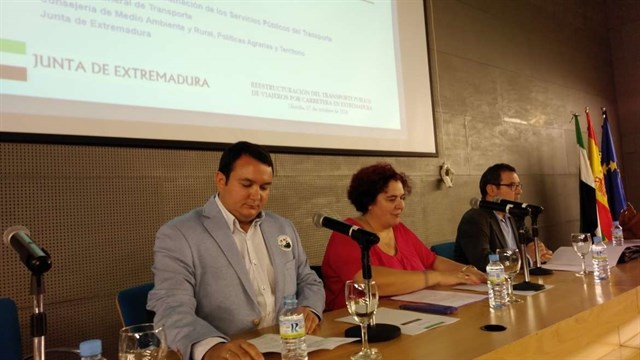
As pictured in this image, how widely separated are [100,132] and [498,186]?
2.24m

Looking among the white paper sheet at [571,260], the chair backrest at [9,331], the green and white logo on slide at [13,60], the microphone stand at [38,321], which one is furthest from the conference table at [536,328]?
the green and white logo on slide at [13,60]

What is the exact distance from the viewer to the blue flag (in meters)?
4.47

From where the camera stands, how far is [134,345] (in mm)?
973

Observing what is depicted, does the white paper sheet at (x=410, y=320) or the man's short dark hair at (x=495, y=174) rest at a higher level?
the man's short dark hair at (x=495, y=174)

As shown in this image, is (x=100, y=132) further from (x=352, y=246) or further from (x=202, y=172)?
(x=352, y=246)

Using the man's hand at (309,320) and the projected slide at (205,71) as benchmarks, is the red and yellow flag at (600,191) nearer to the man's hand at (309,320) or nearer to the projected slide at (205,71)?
the projected slide at (205,71)

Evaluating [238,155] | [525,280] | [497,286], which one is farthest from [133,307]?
[525,280]

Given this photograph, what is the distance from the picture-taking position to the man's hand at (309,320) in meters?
1.38

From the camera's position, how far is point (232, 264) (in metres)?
1.60

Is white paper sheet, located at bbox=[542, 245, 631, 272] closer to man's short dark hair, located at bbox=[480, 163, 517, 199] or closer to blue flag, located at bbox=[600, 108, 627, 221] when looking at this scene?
man's short dark hair, located at bbox=[480, 163, 517, 199]

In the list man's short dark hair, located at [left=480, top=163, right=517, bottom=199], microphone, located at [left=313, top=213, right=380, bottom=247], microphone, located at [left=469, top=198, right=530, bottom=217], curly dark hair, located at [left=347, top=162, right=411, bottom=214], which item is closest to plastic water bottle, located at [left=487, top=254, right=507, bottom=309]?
microphone, located at [left=469, top=198, right=530, bottom=217]

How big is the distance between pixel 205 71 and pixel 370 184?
964 mm

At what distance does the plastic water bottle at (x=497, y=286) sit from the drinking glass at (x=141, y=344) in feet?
3.45

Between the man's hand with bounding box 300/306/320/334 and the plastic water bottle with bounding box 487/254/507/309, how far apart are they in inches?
22.8
